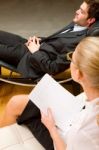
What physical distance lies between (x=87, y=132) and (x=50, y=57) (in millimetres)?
1382

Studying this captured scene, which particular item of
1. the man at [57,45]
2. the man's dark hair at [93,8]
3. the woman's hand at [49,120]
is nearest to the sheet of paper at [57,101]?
the woman's hand at [49,120]

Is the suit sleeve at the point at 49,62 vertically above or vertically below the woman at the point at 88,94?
below

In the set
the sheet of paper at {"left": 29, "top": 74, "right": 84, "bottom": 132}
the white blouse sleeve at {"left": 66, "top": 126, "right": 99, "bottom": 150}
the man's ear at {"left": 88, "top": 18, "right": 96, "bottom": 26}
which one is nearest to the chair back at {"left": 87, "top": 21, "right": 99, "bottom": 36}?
the man's ear at {"left": 88, "top": 18, "right": 96, "bottom": 26}

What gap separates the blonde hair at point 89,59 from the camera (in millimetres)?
1190

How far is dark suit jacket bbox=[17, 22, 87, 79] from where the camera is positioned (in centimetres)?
244

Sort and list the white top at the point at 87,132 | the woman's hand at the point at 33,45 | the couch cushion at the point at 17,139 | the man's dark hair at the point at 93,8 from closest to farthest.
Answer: the white top at the point at 87,132
the couch cushion at the point at 17,139
the man's dark hair at the point at 93,8
the woman's hand at the point at 33,45

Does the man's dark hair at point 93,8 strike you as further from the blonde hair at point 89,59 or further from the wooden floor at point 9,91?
the blonde hair at point 89,59

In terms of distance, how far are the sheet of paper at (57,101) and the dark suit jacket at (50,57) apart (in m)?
0.81

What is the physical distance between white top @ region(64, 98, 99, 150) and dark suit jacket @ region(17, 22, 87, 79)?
1.19 metres

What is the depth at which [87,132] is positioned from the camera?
46.8 inches

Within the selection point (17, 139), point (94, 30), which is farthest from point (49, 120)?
point (94, 30)

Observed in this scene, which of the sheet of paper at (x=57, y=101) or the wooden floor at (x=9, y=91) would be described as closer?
the sheet of paper at (x=57, y=101)

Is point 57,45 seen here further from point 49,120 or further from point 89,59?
point 89,59

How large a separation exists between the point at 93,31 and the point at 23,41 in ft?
2.57
